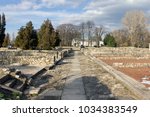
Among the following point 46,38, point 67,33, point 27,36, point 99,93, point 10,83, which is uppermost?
point 27,36

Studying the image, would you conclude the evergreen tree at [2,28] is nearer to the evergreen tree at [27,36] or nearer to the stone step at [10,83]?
the evergreen tree at [27,36]

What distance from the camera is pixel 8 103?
6688 mm

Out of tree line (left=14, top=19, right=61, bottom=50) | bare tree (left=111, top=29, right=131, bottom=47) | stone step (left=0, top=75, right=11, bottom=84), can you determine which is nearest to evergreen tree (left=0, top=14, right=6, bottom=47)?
tree line (left=14, top=19, right=61, bottom=50)

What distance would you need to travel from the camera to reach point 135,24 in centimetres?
10231

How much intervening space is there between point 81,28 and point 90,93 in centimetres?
12374

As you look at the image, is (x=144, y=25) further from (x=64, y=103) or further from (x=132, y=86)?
(x=64, y=103)

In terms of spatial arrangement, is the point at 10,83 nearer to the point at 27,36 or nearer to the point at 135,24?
the point at 27,36

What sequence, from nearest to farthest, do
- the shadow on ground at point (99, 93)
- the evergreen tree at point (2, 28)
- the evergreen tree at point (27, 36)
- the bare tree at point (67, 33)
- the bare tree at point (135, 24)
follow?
the shadow on ground at point (99, 93) → the evergreen tree at point (27, 36) → the evergreen tree at point (2, 28) → the bare tree at point (135, 24) → the bare tree at point (67, 33)

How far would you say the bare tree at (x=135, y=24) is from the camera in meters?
102

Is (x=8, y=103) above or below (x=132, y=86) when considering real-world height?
above

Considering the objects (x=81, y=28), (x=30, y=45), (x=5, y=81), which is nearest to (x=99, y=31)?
(x=81, y=28)

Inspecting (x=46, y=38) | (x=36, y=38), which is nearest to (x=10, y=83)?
(x=36, y=38)

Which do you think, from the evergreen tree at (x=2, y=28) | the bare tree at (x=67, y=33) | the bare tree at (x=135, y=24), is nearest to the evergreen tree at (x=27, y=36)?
the evergreen tree at (x=2, y=28)

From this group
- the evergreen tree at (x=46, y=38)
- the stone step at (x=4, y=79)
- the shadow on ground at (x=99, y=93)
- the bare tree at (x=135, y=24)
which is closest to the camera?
the shadow on ground at (x=99, y=93)
